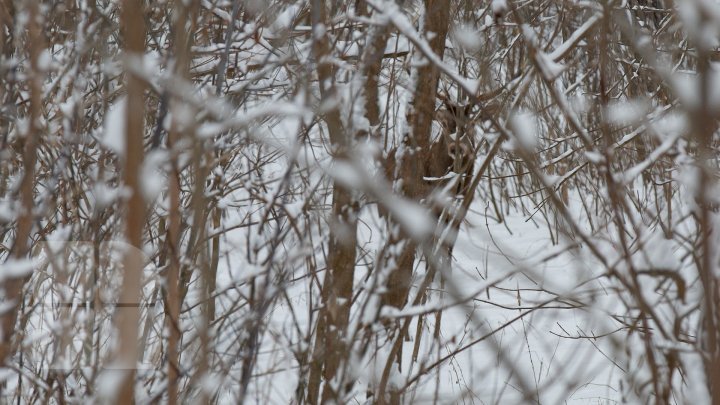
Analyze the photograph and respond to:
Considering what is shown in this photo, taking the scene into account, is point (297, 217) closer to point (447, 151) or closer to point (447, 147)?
point (447, 147)

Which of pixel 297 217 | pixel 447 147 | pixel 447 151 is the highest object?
pixel 447 151

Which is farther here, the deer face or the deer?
the deer face

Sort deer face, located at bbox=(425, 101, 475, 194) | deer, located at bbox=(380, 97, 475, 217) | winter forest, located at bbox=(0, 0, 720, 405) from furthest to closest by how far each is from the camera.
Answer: deer face, located at bbox=(425, 101, 475, 194)
deer, located at bbox=(380, 97, 475, 217)
winter forest, located at bbox=(0, 0, 720, 405)

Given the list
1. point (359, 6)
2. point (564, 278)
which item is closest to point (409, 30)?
point (359, 6)

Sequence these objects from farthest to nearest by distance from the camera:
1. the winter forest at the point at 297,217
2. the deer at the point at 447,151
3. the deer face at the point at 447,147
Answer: the deer face at the point at 447,147, the deer at the point at 447,151, the winter forest at the point at 297,217

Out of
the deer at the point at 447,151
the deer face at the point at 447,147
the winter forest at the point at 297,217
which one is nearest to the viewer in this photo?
the winter forest at the point at 297,217

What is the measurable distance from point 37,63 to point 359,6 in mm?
1954

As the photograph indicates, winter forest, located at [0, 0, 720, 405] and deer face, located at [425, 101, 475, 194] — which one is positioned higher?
deer face, located at [425, 101, 475, 194]

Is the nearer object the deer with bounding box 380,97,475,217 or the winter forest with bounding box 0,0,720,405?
the winter forest with bounding box 0,0,720,405

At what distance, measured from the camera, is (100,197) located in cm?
173

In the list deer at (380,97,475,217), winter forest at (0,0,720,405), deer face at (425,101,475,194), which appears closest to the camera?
winter forest at (0,0,720,405)

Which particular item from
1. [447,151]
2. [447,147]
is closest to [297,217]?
[447,147]

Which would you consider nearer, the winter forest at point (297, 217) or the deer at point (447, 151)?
the winter forest at point (297, 217)

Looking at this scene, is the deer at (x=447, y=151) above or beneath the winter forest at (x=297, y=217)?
above
